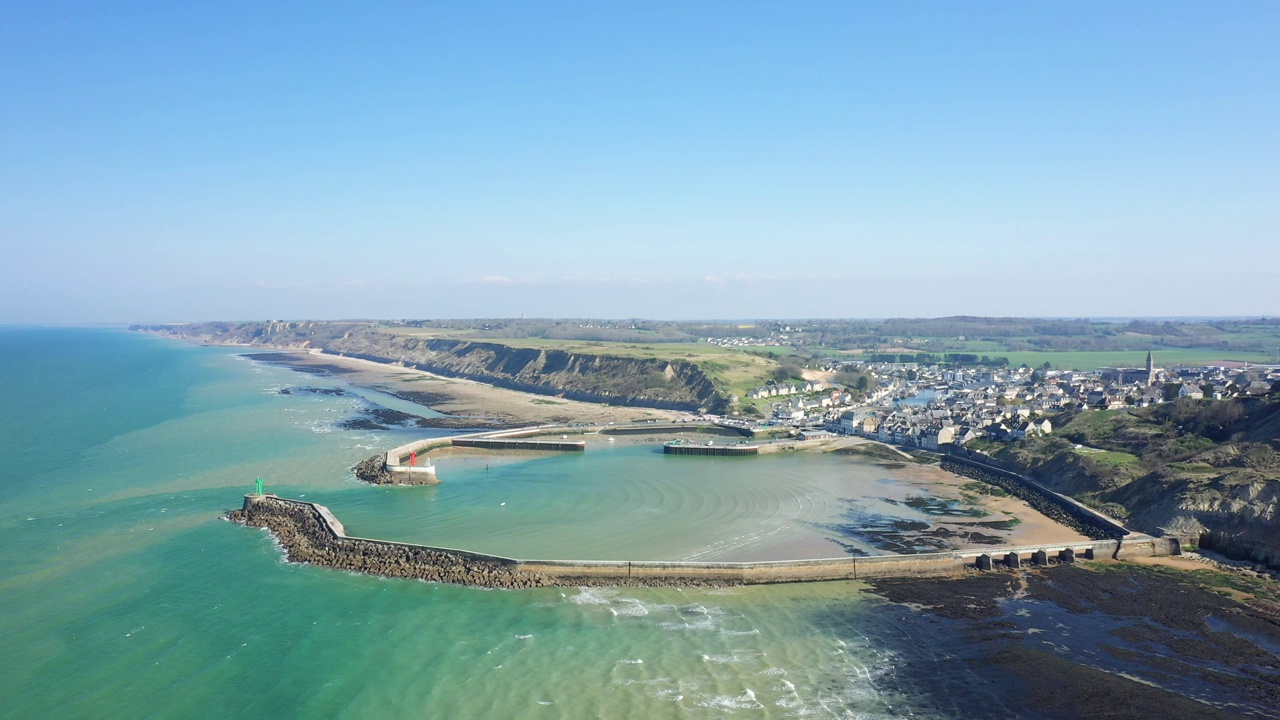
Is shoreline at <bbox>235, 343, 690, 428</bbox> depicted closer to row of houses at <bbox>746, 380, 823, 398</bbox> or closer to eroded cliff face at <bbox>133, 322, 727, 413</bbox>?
eroded cliff face at <bbox>133, 322, 727, 413</bbox>

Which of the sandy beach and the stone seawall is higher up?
the stone seawall

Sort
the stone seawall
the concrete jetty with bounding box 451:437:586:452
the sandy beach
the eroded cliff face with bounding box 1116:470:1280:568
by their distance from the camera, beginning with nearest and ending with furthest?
the eroded cliff face with bounding box 1116:470:1280:568, the stone seawall, the concrete jetty with bounding box 451:437:586:452, the sandy beach

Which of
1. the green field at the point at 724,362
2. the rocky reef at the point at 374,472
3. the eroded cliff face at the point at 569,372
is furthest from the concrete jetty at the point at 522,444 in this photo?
Result: the green field at the point at 724,362

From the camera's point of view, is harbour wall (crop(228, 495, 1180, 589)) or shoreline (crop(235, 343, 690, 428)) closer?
harbour wall (crop(228, 495, 1180, 589))

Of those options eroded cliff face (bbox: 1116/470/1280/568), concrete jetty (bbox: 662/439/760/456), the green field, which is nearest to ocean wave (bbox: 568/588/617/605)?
eroded cliff face (bbox: 1116/470/1280/568)

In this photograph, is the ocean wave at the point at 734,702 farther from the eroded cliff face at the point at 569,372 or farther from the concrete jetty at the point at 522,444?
the eroded cliff face at the point at 569,372

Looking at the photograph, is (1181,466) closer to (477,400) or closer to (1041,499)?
(1041,499)
